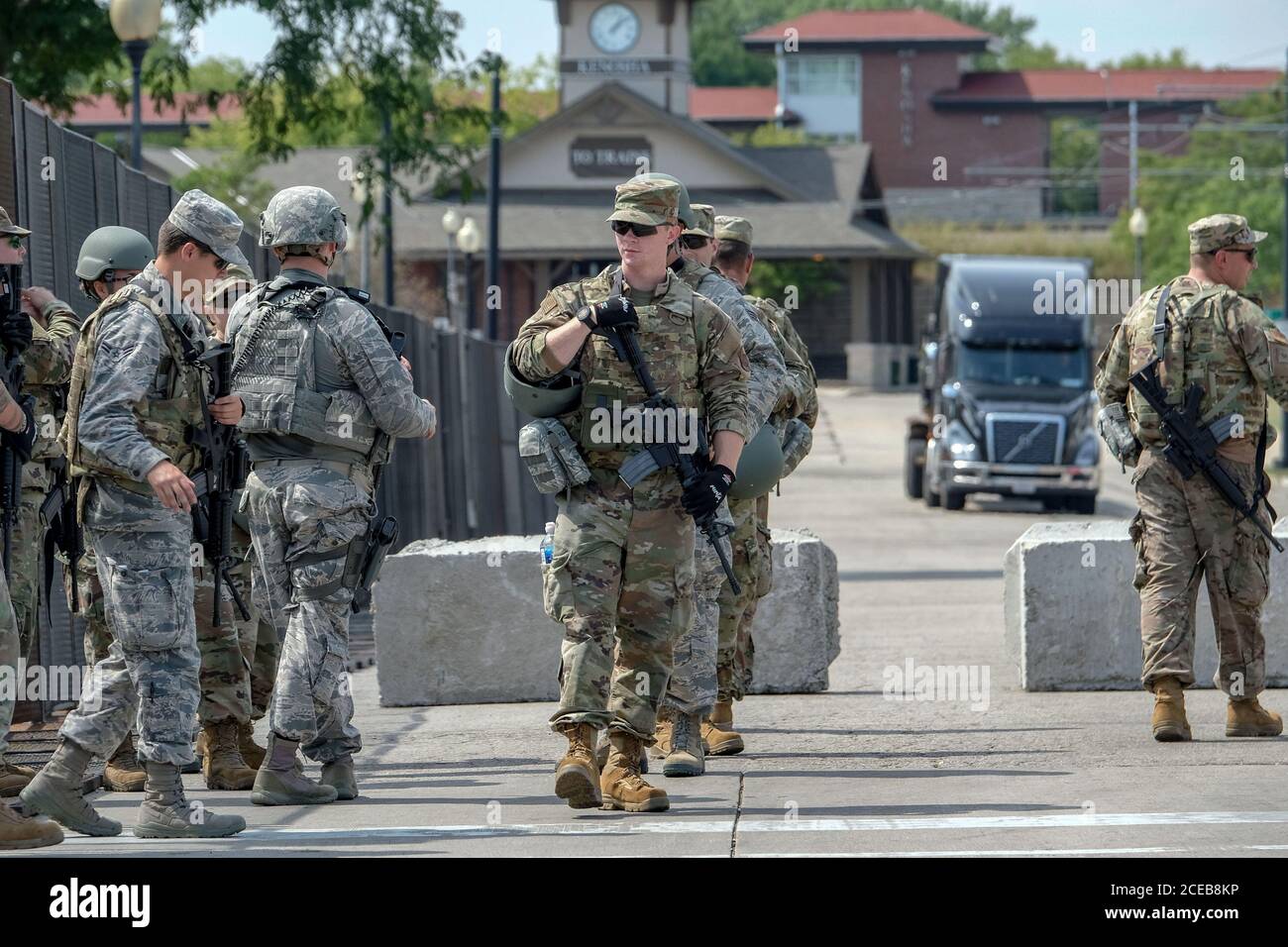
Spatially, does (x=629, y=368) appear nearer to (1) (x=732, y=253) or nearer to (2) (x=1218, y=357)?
(1) (x=732, y=253)

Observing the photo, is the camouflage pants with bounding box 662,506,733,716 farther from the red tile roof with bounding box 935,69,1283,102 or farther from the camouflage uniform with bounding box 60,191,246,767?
the red tile roof with bounding box 935,69,1283,102

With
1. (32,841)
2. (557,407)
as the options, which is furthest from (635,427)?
(32,841)

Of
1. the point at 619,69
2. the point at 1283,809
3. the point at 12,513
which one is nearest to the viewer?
the point at 1283,809

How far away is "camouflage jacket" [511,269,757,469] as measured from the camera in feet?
23.2

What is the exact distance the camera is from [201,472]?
7.15 m

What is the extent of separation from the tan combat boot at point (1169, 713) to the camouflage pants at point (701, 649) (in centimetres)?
195

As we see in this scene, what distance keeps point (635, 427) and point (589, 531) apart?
0.38 metres

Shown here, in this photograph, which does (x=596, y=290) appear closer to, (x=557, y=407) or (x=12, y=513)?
(x=557, y=407)

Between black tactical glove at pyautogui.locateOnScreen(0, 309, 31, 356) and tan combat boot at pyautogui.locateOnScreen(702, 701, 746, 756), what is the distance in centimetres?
302

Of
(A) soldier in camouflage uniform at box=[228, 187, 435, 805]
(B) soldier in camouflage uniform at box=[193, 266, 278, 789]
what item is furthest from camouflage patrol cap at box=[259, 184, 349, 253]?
(B) soldier in camouflage uniform at box=[193, 266, 278, 789]

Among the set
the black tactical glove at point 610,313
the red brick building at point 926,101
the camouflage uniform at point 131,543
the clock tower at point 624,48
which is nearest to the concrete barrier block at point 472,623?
the camouflage uniform at point 131,543

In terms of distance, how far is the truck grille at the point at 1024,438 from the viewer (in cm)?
2653

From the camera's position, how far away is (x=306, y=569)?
23.6 ft

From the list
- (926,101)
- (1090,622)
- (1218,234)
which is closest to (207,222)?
(1218,234)
